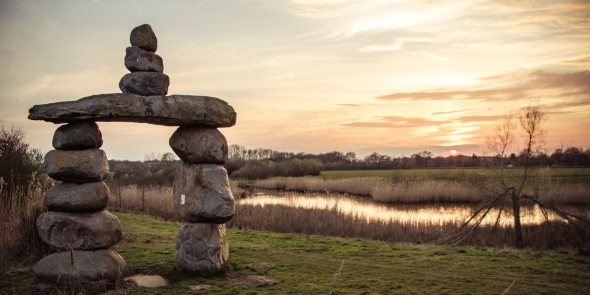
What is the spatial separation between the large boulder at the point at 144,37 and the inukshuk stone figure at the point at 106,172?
0.06 feet

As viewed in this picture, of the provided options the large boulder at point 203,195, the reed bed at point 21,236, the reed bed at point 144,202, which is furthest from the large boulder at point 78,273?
the reed bed at point 144,202

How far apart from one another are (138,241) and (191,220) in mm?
3766

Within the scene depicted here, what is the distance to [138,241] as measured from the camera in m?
11.1

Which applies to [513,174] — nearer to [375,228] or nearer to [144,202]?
[375,228]

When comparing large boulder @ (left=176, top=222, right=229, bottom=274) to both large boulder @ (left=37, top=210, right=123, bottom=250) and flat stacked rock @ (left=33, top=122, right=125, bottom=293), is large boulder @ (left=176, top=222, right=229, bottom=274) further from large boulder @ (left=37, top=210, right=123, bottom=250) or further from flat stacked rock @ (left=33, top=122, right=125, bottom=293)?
large boulder @ (left=37, top=210, right=123, bottom=250)

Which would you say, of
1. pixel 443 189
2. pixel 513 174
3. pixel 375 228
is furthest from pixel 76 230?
pixel 443 189

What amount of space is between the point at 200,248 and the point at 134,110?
2.70 metres

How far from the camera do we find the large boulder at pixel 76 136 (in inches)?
296

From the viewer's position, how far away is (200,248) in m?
7.99

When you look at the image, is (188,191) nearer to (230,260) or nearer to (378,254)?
(230,260)

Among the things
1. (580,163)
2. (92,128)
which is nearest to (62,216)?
(92,128)

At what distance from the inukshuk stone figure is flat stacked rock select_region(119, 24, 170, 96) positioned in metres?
0.02

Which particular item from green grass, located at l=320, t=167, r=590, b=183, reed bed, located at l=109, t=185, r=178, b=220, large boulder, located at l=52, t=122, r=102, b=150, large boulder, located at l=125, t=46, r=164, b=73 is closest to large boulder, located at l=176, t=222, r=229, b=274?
large boulder, located at l=52, t=122, r=102, b=150

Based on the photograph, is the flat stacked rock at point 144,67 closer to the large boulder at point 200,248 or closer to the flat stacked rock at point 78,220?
the flat stacked rock at point 78,220
